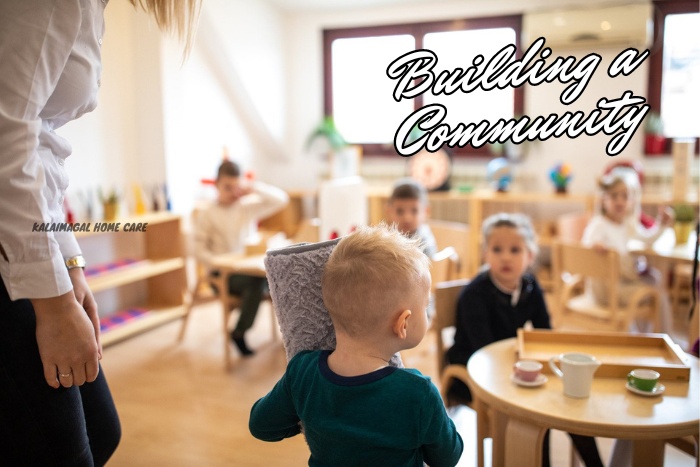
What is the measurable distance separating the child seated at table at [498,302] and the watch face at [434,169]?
2.86 meters

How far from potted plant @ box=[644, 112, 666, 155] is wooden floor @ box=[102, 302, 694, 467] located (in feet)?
7.93

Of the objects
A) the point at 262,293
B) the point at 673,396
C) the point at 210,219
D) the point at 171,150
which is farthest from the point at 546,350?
the point at 171,150

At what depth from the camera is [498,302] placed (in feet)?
6.95

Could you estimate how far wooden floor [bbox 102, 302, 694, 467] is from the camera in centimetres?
230

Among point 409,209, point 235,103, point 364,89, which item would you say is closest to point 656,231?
point 409,209

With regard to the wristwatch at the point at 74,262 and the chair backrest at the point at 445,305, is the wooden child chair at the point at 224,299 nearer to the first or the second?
the chair backrest at the point at 445,305

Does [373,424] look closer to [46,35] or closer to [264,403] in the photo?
[264,403]

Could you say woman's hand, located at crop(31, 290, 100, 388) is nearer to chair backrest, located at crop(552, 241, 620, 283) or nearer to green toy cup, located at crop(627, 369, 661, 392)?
green toy cup, located at crop(627, 369, 661, 392)

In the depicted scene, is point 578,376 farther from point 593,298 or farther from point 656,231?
point 656,231

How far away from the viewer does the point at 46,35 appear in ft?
2.81

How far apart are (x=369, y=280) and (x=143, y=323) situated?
3.11m

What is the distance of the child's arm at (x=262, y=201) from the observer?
12.6 feet

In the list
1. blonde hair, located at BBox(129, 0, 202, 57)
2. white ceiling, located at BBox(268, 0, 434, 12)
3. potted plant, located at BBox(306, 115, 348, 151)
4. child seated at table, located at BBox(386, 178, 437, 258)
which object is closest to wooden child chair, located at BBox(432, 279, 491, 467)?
child seated at table, located at BBox(386, 178, 437, 258)

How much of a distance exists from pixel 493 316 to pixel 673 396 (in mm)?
743
